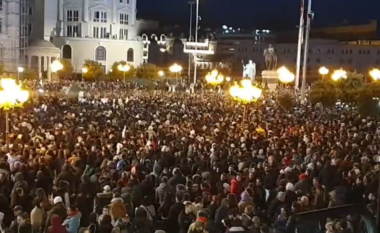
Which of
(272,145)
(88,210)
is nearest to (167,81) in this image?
(272,145)

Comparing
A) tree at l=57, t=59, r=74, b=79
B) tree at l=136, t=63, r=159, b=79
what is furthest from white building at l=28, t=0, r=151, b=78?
tree at l=136, t=63, r=159, b=79

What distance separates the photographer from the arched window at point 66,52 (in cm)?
8231

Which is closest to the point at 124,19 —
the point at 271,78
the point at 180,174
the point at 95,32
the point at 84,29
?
the point at 95,32

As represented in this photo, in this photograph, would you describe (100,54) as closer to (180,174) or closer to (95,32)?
(95,32)

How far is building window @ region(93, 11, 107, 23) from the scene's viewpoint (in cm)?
8362

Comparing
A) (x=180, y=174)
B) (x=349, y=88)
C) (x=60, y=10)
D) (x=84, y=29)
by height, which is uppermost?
(x=60, y=10)

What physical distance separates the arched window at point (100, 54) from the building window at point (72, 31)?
3.23 metres

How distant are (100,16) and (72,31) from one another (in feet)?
13.5

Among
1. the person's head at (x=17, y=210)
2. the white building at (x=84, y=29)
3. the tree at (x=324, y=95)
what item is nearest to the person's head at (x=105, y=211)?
the person's head at (x=17, y=210)

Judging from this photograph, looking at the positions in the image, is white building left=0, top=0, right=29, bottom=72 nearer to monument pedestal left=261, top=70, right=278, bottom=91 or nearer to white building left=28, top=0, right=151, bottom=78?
white building left=28, top=0, right=151, bottom=78

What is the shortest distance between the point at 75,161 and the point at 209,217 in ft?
15.9

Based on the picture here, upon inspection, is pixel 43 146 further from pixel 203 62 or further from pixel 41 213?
pixel 203 62

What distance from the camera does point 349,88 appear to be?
1480 inches

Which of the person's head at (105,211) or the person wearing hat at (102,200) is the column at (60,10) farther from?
the person's head at (105,211)
